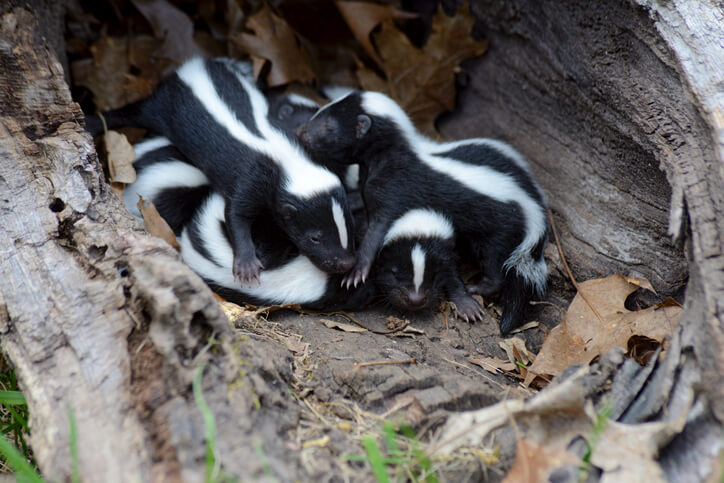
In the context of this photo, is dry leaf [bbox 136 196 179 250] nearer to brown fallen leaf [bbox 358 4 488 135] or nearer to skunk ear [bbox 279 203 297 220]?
skunk ear [bbox 279 203 297 220]

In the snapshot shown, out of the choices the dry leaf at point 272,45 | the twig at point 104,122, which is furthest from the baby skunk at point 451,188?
the twig at point 104,122

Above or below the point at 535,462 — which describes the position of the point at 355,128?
below

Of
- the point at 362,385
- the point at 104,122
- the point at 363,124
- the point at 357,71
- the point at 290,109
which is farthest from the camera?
the point at 357,71

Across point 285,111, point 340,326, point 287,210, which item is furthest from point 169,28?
point 340,326

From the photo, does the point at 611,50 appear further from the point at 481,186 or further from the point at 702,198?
the point at 702,198

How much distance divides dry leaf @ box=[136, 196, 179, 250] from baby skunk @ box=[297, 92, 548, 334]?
3.50 feet

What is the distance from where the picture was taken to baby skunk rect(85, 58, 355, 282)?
3.59 meters

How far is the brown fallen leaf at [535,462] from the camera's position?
195 centimetres

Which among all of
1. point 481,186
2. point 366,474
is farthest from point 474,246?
point 366,474

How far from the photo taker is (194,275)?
7.13ft

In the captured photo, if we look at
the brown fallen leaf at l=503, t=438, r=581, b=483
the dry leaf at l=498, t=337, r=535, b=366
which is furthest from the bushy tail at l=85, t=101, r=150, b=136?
the brown fallen leaf at l=503, t=438, r=581, b=483

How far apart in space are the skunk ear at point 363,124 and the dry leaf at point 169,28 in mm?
A: 1525

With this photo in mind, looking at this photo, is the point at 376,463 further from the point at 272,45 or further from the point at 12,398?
the point at 272,45

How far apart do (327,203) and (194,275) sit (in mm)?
1484
